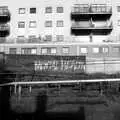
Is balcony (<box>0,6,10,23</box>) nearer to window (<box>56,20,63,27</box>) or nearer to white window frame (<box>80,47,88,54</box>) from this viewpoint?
window (<box>56,20,63,27</box>)

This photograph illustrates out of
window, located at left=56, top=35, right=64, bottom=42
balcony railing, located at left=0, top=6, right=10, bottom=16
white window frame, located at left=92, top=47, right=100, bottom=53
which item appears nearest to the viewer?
white window frame, located at left=92, top=47, right=100, bottom=53

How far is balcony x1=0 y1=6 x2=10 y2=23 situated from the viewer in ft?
106

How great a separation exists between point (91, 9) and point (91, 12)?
2.08ft

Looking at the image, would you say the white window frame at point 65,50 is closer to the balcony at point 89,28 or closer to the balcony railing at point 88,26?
the balcony at point 89,28

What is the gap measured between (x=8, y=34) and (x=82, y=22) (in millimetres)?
11962

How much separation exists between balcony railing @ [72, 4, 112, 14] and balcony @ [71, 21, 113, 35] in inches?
71.2

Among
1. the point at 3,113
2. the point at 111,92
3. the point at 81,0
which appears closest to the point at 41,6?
the point at 81,0

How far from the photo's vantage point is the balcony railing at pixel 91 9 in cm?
3144

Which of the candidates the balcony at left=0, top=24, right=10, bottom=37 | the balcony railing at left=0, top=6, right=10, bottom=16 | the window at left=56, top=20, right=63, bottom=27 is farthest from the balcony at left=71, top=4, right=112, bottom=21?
the balcony at left=0, top=24, right=10, bottom=37

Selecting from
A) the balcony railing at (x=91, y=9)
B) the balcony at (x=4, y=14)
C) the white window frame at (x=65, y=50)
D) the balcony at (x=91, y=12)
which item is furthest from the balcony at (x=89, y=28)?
the balcony at (x=4, y=14)

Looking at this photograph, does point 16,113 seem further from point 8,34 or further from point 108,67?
point 8,34

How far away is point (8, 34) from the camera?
32.9 metres

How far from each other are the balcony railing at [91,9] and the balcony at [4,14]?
1053cm

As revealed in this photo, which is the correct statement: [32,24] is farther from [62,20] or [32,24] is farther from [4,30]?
[62,20]
